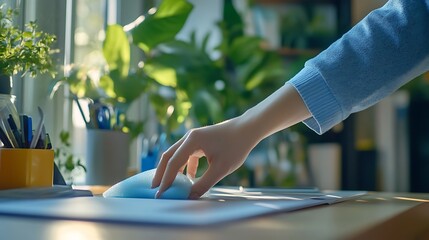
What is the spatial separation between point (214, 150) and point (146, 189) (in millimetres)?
100

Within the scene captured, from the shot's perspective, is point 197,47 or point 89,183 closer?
point 89,183

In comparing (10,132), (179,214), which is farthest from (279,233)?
(10,132)

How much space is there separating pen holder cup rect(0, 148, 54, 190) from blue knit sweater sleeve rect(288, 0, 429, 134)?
36 cm

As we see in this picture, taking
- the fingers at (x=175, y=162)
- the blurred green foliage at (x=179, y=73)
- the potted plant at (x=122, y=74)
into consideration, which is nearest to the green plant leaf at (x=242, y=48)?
the blurred green foliage at (x=179, y=73)

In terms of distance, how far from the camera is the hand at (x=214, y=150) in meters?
0.78

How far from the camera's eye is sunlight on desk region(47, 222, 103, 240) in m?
0.40

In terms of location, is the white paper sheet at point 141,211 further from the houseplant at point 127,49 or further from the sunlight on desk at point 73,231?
the houseplant at point 127,49

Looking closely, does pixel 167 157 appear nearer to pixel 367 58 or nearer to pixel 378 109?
pixel 367 58

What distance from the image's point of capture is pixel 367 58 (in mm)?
816

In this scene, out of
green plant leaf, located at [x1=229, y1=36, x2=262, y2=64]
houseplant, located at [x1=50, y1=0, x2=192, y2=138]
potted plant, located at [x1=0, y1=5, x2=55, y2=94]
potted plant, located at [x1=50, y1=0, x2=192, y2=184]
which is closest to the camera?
potted plant, located at [x1=0, y1=5, x2=55, y2=94]

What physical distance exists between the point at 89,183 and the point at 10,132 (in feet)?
1.43

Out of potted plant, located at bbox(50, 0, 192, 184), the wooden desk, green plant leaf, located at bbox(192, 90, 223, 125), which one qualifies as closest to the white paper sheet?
the wooden desk

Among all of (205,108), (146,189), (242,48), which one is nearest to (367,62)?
(146,189)

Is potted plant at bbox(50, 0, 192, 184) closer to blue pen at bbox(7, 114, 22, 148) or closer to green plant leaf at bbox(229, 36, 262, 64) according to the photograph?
blue pen at bbox(7, 114, 22, 148)
